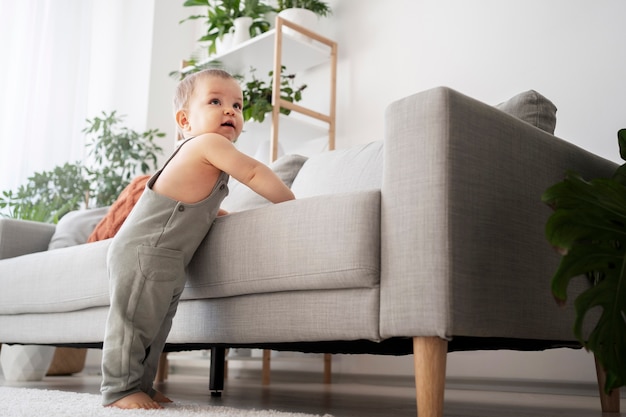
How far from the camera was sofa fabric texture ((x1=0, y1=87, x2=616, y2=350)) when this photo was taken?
3.72 feet

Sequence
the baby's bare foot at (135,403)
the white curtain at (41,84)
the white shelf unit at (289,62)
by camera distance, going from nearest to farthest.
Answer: the baby's bare foot at (135,403)
the white shelf unit at (289,62)
the white curtain at (41,84)

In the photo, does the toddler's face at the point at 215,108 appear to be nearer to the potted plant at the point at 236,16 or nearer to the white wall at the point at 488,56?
the white wall at the point at 488,56

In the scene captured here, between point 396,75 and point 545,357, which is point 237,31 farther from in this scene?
point 545,357

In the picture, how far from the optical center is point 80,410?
128 cm

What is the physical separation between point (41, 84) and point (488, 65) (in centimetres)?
253

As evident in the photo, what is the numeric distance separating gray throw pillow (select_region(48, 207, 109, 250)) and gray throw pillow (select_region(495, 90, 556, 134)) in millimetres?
1726

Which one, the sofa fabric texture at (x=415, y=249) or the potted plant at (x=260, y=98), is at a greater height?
the potted plant at (x=260, y=98)

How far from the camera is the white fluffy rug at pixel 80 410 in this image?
1.23 metres

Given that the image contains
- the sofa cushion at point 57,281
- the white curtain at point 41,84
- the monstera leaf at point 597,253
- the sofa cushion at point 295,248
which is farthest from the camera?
the white curtain at point 41,84

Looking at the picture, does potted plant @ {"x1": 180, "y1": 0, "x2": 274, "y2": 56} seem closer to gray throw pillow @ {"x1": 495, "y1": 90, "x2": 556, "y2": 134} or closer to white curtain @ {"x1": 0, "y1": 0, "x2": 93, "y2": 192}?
white curtain @ {"x1": 0, "y1": 0, "x2": 93, "y2": 192}

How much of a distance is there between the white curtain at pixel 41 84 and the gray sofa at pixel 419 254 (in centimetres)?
259

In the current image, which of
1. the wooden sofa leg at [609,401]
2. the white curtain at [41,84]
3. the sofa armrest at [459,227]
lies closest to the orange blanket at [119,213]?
the sofa armrest at [459,227]

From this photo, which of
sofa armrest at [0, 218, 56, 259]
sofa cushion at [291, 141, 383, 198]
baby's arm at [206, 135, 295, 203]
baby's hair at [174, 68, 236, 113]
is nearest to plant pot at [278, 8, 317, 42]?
sofa cushion at [291, 141, 383, 198]

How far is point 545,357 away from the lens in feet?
7.44
